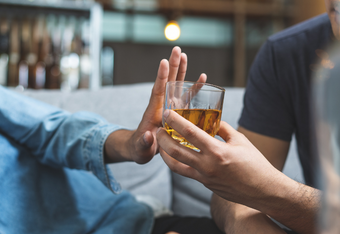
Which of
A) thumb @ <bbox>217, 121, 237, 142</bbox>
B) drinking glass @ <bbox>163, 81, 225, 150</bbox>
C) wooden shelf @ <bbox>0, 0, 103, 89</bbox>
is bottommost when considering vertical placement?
thumb @ <bbox>217, 121, 237, 142</bbox>

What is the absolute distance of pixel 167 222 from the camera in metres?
0.87

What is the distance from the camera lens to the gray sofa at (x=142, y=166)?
1217 millimetres

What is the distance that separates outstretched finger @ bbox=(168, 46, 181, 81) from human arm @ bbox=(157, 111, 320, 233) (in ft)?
0.61

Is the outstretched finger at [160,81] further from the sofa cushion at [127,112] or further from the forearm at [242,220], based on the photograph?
the sofa cushion at [127,112]

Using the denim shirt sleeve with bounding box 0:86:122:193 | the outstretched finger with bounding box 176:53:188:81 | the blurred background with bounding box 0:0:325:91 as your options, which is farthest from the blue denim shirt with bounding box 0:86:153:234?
the blurred background with bounding box 0:0:325:91

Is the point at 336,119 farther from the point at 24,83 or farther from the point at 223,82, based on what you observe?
the point at 223,82

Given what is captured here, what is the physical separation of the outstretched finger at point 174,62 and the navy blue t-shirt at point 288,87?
42 centimetres

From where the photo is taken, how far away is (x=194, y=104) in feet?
1.79

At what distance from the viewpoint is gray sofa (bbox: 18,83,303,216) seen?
122 cm

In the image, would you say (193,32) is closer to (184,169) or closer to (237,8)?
(237,8)

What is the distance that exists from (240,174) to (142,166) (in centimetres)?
76

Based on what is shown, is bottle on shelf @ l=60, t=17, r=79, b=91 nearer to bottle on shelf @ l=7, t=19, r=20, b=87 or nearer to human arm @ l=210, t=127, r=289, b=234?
bottle on shelf @ l=7, t=19, r=20, b=87

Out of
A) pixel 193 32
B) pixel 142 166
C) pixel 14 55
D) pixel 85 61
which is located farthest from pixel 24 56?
pixel 193 32

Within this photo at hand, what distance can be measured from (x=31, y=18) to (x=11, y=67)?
430 mm
